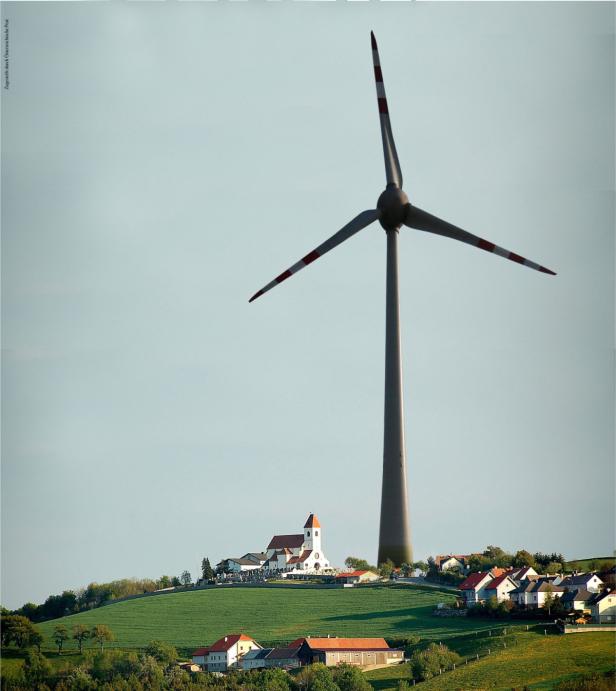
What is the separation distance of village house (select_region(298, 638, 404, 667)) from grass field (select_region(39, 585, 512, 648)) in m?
5.73

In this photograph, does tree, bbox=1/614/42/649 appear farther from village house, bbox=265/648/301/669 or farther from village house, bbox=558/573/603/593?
village house, bbox=558/573/603/593

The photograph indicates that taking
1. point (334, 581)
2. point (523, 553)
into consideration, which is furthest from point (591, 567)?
point (334, 581)

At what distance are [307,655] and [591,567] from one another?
42.1 m

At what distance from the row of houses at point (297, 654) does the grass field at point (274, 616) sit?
5.96 m

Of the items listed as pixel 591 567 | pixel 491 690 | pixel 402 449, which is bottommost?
pixel 491 690

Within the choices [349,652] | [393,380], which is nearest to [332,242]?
[393,380]

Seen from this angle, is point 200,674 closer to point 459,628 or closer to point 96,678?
point 96,678

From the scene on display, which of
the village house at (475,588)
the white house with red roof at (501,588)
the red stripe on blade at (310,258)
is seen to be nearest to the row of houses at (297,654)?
the white house with red roof at (501,588)

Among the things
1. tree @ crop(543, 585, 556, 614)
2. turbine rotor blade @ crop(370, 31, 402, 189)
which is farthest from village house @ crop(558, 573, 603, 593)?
turbine rotor blade @ crop(370, 31, 402, 189)

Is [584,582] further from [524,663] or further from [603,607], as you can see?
[524,663]

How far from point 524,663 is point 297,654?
25.4 m

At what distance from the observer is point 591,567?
163 metres

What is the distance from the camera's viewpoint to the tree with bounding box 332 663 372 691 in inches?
4823

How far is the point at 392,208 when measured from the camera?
456 feet
